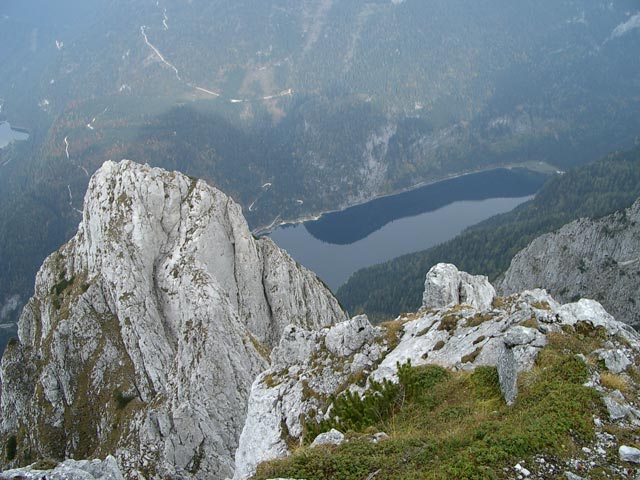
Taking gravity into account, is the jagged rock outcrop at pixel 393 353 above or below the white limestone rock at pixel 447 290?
below

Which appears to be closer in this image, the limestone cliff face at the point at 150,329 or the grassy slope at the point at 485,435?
the grassy slope at the point at 485,435

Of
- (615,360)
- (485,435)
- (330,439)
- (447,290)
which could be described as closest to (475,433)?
(485,435)

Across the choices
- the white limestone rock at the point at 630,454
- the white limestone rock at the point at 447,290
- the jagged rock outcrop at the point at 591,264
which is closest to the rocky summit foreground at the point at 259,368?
the white limestone rock at the point at 630,454

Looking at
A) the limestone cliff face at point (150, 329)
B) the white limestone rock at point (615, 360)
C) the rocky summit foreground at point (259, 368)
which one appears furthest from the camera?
the limestone cliff face at point (150, 329)

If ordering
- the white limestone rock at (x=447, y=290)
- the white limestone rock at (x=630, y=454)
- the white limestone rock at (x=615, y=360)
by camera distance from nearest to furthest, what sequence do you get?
the white limestone rock at (x=630, y=454) < the white limestone rock at (x=615, y=360) < the white limestone rock at (x=447, y=290)

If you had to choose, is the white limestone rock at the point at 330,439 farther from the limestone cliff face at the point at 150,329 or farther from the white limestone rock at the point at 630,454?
the limestone cliff face at the point at 150,329

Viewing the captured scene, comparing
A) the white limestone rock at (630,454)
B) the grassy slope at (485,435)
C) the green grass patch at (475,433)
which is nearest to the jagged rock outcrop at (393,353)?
the grassy slope at (485,435)

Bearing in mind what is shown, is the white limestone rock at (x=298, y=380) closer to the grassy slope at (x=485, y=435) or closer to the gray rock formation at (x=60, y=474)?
the grassy slope at (x=485, y=435)

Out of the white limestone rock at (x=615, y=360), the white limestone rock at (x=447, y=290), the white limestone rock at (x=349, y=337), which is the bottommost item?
the white limestone rock at (x=615, y=360)
